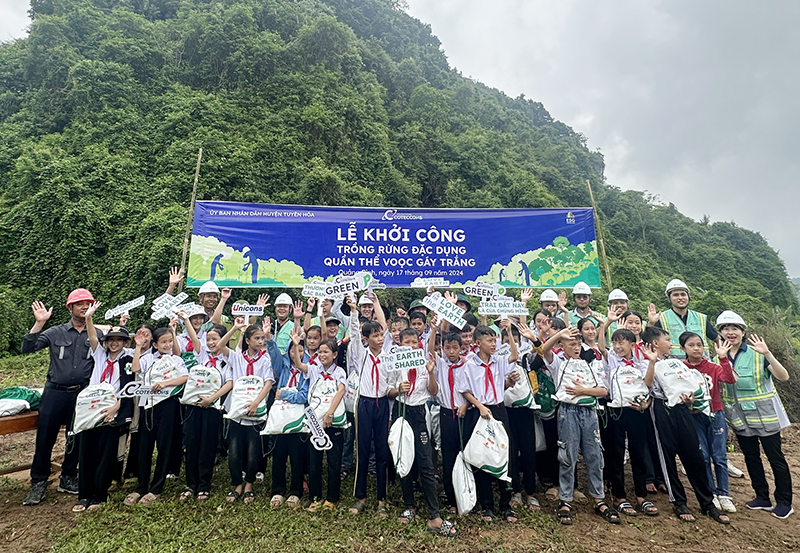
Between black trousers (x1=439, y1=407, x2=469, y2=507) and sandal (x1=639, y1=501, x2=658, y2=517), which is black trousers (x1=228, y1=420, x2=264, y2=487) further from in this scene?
sandal (x1=639, y1=501, x2=658, y2=517)

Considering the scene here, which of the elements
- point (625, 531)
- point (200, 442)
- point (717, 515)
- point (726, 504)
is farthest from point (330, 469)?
point (726, 504)

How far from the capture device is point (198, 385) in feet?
14.0

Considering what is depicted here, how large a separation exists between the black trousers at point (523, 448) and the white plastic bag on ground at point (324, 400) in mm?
1665

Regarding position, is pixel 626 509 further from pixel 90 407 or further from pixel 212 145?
pixel 212 145

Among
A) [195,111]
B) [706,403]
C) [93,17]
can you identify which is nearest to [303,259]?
[706,403]

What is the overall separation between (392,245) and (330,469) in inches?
149

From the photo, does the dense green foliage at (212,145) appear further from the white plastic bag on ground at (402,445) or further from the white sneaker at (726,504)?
the white sneaker at (726,504)

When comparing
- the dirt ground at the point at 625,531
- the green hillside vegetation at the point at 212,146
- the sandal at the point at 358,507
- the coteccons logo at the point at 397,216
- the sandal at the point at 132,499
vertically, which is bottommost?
the dirt ground at the point at 625,531

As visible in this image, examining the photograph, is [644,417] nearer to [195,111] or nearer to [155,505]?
[155,505]

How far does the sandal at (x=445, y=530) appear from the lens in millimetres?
3739

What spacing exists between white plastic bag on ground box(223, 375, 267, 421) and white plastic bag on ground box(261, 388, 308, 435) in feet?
0.51

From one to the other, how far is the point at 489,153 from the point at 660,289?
1075 centimetres

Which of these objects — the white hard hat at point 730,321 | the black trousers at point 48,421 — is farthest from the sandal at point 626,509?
the black trousers at point 48,421

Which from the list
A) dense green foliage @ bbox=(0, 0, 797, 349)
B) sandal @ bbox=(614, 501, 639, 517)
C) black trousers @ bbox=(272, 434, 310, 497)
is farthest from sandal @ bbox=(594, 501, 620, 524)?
dense green foliage @ bbox=(0, 0, 797, 349)
